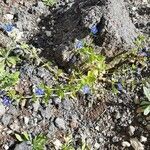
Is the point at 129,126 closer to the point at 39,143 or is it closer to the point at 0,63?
the point at 39,143

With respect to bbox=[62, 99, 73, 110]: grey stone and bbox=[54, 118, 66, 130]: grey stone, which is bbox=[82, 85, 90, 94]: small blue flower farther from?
bbox=[54, 118, 66, 130]: grey stone

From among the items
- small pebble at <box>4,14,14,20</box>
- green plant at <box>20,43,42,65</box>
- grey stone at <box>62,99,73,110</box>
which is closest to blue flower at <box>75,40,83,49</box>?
green plant at <box>20,43,42,65</box>

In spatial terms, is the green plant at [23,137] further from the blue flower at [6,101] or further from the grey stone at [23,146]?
the blue flower at [6,101]

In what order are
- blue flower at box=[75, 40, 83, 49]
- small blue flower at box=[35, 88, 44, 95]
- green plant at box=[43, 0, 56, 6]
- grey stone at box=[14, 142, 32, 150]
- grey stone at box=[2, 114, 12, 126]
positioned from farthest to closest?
green plant at box=[43, 0, 56, 6], blue flower at box=[75, 40, 83, 49], small blue flower at box=[35, 88, 44, 95], grey stone at box=[2, 114, 12, 126], grey stone at box=[14, 142, 32, 150]

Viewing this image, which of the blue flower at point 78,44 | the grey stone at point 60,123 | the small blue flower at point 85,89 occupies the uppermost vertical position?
the blue flower at point 78,44

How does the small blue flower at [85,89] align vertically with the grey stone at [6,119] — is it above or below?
above

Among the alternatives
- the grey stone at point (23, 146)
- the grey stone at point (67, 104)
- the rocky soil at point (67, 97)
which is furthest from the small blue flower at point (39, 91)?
the grey stone at point (23, 146)

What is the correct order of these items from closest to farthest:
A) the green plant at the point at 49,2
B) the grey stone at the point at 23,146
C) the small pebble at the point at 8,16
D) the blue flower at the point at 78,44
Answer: the grey stone at the point at 23,146 → the blue flower at the point at 78,44 → the small pebble at the point at 8,16 → the green plant at the point at 49,2

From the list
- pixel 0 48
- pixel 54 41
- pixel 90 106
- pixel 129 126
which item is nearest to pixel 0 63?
pixel 0 48
